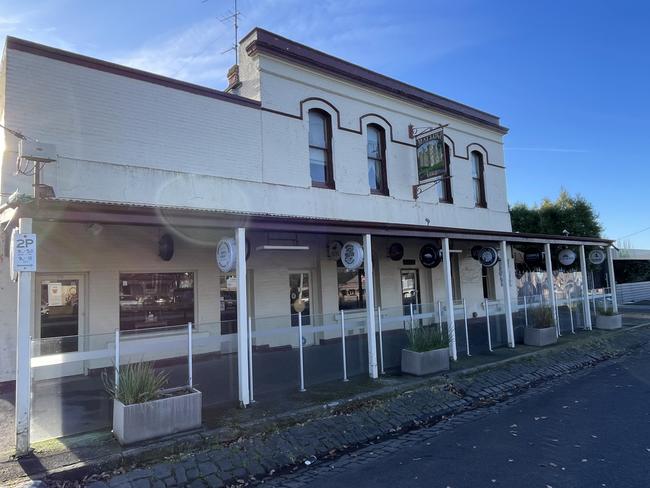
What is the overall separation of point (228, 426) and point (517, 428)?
13.1 feet

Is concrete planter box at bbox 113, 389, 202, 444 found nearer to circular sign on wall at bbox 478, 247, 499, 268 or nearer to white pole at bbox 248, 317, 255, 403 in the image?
white pole at bbox 248, 317, 255, 403

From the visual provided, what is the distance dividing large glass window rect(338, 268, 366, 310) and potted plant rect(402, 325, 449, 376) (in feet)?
14.2

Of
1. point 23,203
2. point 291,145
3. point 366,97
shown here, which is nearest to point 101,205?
point 23,203

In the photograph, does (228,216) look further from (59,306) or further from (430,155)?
(430,155)

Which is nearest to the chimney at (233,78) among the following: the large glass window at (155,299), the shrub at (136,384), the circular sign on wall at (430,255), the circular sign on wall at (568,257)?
the large glass window at (155,299)

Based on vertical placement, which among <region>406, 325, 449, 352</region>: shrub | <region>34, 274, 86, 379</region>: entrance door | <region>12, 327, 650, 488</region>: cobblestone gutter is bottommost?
<region>12, 327, 650, 488</region>: cobblestone gutter

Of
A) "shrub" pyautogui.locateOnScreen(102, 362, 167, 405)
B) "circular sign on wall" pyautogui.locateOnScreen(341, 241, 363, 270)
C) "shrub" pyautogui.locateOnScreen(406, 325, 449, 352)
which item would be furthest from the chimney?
"shrub" pyautogui.locateOnScreen(102, 362, 167, 405)

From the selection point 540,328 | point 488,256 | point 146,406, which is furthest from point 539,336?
point 146,406

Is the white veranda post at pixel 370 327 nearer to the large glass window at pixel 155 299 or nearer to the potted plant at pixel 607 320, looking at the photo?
the large glass window at pixel 155 299

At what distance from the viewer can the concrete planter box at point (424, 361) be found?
29.6ft

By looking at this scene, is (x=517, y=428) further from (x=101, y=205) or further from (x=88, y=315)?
(x=88, y=315)

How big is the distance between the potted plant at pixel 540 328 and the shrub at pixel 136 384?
9.96 metres

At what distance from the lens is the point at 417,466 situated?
17.2 ft

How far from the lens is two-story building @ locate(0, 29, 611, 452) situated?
7340mm
